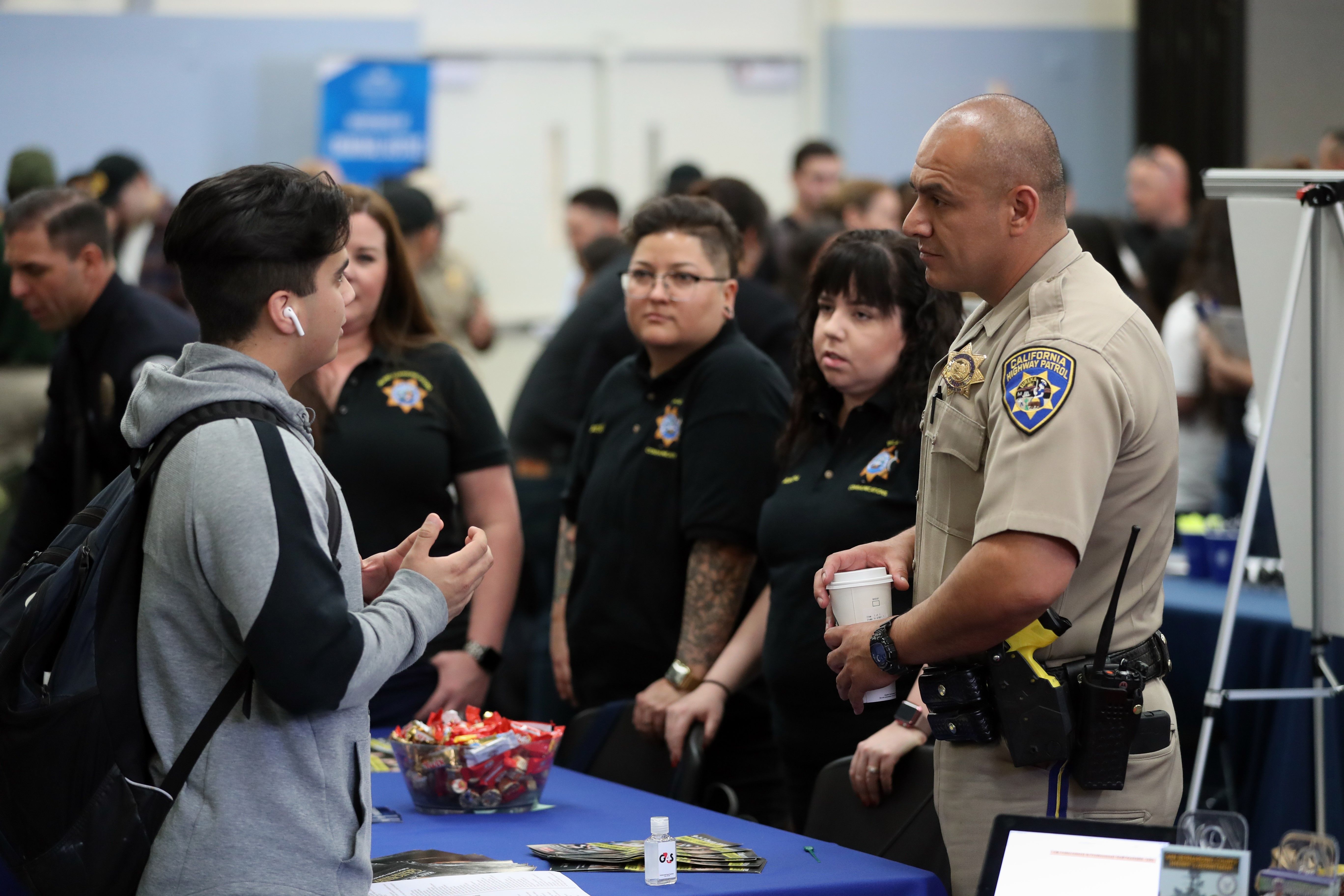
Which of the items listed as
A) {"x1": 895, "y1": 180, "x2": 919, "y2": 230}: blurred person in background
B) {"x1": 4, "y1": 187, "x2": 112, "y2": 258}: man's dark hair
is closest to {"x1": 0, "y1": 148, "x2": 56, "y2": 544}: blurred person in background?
{"x1": 4, "y1": 187, "x2": 112, "y2": 258}: man's dark hair

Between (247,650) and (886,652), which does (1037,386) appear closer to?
(886,652)

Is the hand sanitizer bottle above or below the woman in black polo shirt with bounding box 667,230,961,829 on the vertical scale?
below

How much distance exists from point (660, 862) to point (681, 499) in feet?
3.82

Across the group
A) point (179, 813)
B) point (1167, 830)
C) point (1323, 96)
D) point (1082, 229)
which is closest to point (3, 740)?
point (179, 813)

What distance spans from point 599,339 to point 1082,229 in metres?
1.45

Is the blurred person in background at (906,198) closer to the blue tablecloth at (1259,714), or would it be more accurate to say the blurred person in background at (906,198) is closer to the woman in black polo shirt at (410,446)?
the woman in black polo shirt at (410,446)

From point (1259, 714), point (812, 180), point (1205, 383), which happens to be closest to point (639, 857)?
point (1259, 714)

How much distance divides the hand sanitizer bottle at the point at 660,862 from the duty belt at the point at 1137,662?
537mm

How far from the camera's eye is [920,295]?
2566mm

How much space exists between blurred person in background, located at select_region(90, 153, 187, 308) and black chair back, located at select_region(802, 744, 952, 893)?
4.39 m

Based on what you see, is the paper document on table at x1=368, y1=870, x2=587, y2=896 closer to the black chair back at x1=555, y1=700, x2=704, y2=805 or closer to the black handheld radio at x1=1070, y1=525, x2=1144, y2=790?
the black handheld radio at x1=1070, y1=525, x2=1144, y2=790

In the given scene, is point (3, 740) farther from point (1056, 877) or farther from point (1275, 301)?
point (1275, 301)

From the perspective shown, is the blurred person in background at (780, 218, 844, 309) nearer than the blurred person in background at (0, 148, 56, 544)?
Yes

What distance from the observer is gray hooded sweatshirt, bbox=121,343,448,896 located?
148 centimetres
